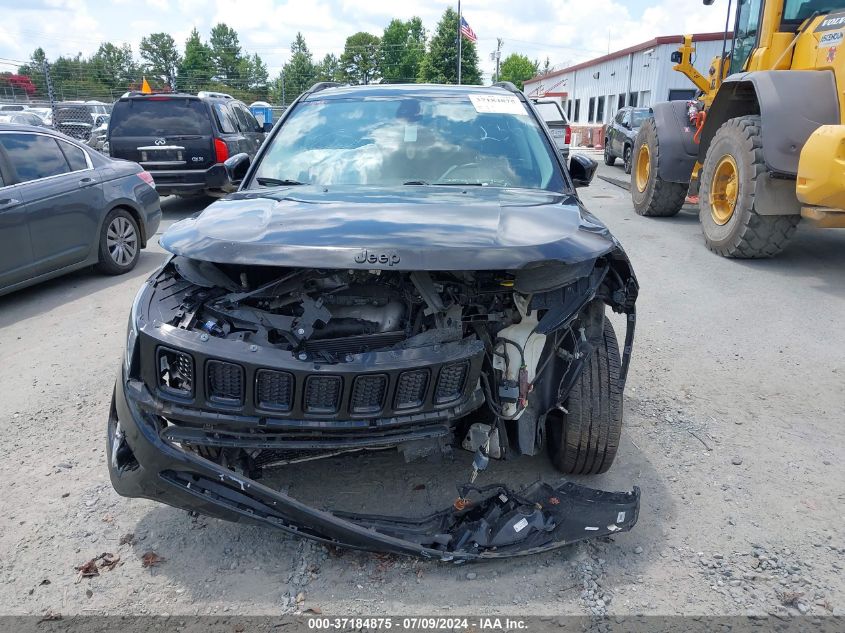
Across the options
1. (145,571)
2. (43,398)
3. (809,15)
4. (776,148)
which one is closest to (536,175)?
(145,571)

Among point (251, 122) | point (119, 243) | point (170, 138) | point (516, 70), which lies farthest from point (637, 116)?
point (516, 70)

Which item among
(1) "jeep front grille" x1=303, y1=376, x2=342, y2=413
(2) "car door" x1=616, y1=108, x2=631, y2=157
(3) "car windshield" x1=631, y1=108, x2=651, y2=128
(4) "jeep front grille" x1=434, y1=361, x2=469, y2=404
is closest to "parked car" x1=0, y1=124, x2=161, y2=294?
(1) "jeep front grille" x1=303, y1=376, x2=342, y2=413

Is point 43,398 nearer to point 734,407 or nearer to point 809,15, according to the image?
point 734,407

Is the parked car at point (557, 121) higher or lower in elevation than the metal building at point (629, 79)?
lower

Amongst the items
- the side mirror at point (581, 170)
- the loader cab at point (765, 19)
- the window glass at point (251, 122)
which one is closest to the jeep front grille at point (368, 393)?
the side mirror at point (581, 170)

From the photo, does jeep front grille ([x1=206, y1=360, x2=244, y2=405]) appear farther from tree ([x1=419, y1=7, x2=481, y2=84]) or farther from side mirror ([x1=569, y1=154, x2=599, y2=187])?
tree ([x1=419, y1=7, x2=481, y2=84])

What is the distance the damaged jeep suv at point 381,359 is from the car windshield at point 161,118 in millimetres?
8118

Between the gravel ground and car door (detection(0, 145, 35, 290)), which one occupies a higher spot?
car door (detection(0, 145, 35, 290))

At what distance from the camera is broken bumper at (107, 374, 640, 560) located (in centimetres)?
237

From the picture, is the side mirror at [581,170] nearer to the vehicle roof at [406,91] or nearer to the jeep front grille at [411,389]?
the vehicle roof at [406,91]

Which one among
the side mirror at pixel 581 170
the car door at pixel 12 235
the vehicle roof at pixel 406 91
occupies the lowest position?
the car door at pixel 12 235

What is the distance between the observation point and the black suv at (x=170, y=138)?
1029cm

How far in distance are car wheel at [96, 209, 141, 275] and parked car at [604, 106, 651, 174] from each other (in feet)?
42.4

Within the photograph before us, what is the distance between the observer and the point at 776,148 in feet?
20.7
